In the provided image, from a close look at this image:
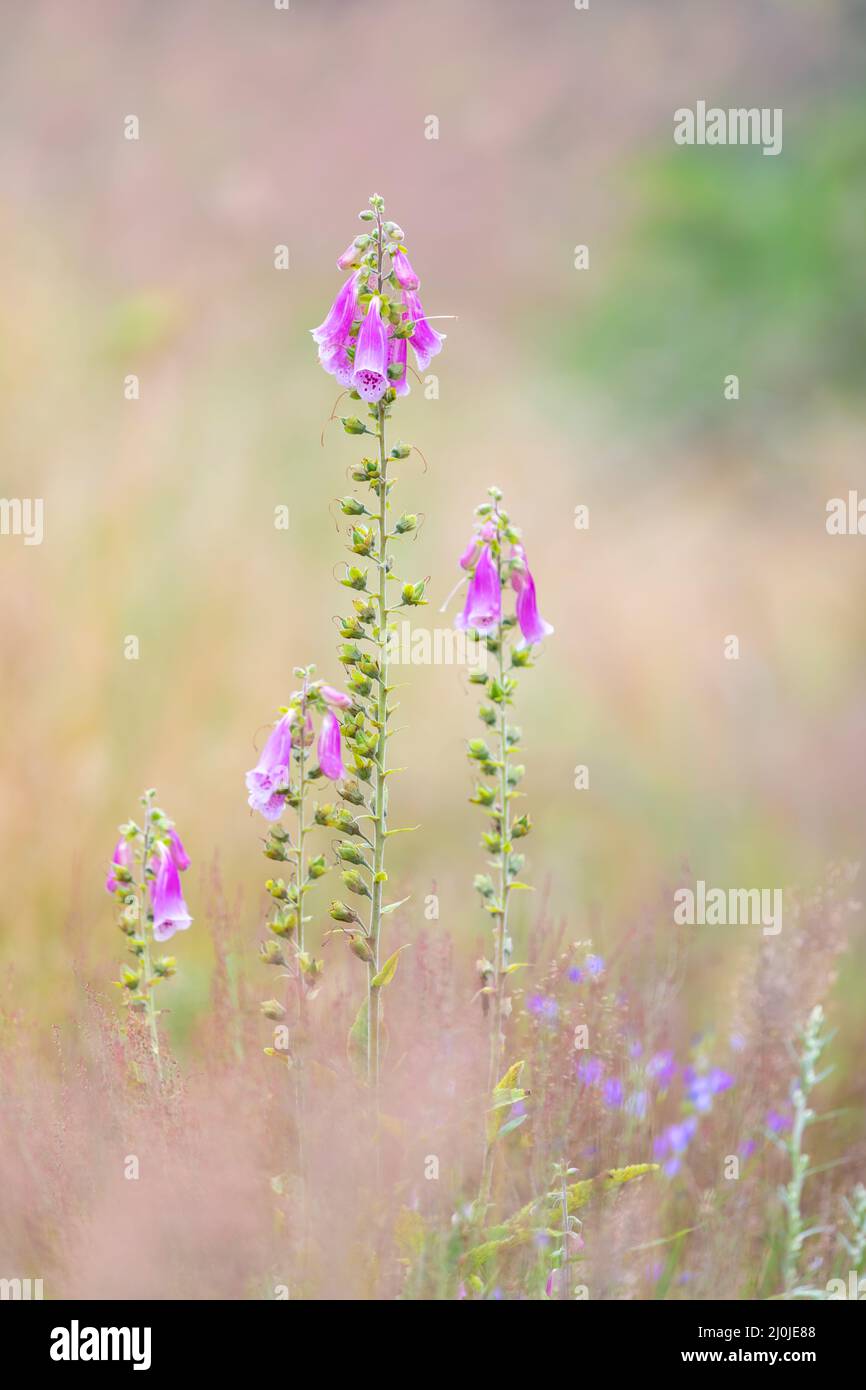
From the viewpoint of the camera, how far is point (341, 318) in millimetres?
1175

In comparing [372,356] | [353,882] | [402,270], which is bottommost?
[353,882]

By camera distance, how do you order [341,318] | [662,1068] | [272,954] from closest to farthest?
[272,954] < [341,318] < [662,1068]

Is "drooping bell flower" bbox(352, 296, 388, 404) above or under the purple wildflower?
above

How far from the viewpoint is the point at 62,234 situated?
162 inches

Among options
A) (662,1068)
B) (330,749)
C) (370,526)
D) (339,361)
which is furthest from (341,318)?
(662,1068)

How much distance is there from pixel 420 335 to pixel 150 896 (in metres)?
0.63

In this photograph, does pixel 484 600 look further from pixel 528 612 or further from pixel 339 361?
pixel 339 361

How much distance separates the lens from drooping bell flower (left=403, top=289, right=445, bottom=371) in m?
1.18

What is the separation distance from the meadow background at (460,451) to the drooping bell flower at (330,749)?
0.27 meters

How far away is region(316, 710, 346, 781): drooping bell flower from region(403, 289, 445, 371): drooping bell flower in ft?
1.17

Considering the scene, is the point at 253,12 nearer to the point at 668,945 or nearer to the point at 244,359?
the point at 244,359

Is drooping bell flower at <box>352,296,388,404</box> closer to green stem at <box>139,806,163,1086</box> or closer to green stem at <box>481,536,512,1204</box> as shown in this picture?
green stem at <box>481,536,512,1204</box>

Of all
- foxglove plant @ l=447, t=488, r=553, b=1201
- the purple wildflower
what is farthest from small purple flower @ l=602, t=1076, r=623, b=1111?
foxglove plant @ l=447, t=488, r=553, b=1201
